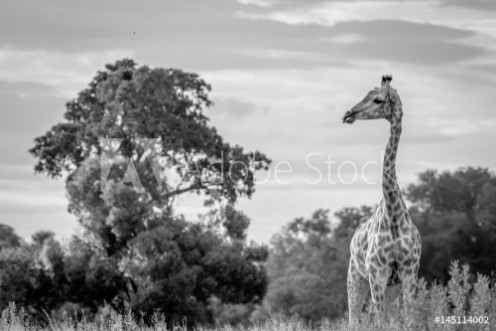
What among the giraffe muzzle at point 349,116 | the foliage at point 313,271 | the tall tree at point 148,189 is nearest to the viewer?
the giraffe muzzle at point 349,116

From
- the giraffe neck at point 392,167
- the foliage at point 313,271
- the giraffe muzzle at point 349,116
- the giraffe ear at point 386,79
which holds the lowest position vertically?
the foliage at point 313,271

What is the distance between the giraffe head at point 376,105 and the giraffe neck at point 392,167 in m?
0.11

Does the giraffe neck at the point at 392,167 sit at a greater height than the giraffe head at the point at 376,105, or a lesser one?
lesser

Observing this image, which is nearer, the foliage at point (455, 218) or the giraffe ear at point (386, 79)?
the giraffe ear at point (386, 79)

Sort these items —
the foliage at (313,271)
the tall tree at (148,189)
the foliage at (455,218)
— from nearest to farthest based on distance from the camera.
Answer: the tall tree at (148,189) < the foliage at (455,218) < the foliage at (313,271)

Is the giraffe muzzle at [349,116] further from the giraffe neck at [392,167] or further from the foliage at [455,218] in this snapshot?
the foliage at [455,218]

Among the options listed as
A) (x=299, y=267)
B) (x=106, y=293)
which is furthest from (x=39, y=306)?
(x=299, y=267)

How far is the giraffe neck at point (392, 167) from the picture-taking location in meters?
15.7

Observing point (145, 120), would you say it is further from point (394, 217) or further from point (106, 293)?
point (394, 217)

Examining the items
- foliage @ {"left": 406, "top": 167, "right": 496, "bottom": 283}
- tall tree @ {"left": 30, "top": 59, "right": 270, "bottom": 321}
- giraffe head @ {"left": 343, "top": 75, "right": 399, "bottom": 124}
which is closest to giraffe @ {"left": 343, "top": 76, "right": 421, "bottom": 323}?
giraffe head @ {"left": 343, "top": 75, "right": 399, "bottom": 124}

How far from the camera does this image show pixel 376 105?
1559 cm

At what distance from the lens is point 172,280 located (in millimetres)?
35750

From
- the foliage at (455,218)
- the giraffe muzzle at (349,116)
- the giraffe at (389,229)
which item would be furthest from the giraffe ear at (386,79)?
the foliage at (455,218)

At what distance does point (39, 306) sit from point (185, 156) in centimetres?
956
